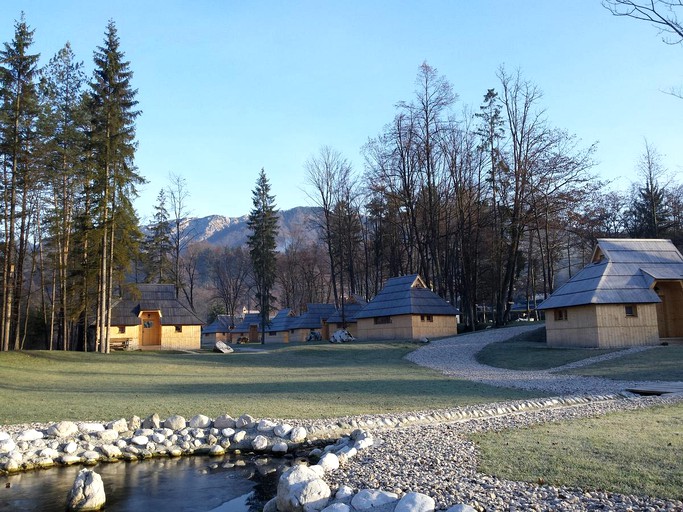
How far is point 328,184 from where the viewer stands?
149 feet

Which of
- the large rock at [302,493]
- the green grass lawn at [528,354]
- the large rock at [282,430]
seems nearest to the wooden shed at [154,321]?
the green grass lawn at [528,354]

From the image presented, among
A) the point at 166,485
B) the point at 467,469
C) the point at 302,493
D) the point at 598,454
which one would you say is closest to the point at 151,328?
the point at 166,485

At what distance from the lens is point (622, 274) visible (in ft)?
79.5

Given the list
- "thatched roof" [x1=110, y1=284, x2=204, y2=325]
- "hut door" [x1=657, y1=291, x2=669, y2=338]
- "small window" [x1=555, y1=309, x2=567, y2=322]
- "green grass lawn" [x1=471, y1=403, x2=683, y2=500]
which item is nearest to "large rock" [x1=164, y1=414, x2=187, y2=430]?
"green grass lawn" [x1=471, y1=403, x2=683, y2=500]

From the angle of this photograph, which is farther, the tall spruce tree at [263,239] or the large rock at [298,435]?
the tall spruce tree at [263,239]

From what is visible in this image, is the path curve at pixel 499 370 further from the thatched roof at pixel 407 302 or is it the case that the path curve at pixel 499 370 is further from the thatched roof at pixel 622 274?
the thatched roof at pixel 407 302

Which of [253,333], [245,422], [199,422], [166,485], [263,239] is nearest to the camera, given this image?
[166,485]

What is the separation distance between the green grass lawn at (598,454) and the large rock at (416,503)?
1259mm

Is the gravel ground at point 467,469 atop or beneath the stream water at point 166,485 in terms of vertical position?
atop

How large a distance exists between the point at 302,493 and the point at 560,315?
22.1 meters

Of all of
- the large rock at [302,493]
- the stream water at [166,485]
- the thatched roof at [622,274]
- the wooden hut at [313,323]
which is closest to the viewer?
the large rock at [302,493]

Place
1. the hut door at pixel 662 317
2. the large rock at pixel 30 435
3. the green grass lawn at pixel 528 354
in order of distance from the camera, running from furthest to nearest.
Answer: the hut door at pixel 662 317 < the green grass lawn at pixel 528 354 < the large rock at pixel 30 435

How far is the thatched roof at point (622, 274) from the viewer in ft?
75.7

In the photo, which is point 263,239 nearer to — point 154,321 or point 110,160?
point 154,321
